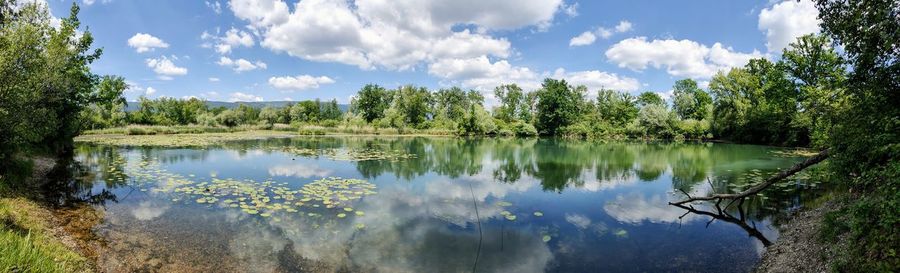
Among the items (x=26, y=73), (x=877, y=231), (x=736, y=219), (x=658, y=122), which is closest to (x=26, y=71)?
(x=26, y=73)

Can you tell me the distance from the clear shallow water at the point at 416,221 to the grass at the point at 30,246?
2.09 feet

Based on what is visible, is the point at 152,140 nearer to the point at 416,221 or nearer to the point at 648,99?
the point at 416,221

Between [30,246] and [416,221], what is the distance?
7.06m

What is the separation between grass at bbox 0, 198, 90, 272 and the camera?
5.38 metres

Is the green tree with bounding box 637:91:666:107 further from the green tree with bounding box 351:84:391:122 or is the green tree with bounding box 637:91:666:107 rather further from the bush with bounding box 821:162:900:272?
the bush with bounding box 821:162:900:272

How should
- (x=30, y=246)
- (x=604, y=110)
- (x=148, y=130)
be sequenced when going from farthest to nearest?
(x=604, y=110) → (x=148, y=130) → (x=30, y=246)

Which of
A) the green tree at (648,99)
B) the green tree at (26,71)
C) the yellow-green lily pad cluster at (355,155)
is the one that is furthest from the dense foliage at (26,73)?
the green tree at (648,99)

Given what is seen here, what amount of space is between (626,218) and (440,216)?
212 inches

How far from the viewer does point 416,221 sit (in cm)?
1039

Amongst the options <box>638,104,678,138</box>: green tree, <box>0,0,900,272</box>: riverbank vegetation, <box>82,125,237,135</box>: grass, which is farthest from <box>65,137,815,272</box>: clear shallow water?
<box>638,104,678,138</box>: green tree

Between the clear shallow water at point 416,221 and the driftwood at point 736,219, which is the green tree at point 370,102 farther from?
the driftwood at point 736,219

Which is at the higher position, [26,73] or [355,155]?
[26,73]

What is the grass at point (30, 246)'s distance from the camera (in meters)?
5.38

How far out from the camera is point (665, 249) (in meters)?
8.71
